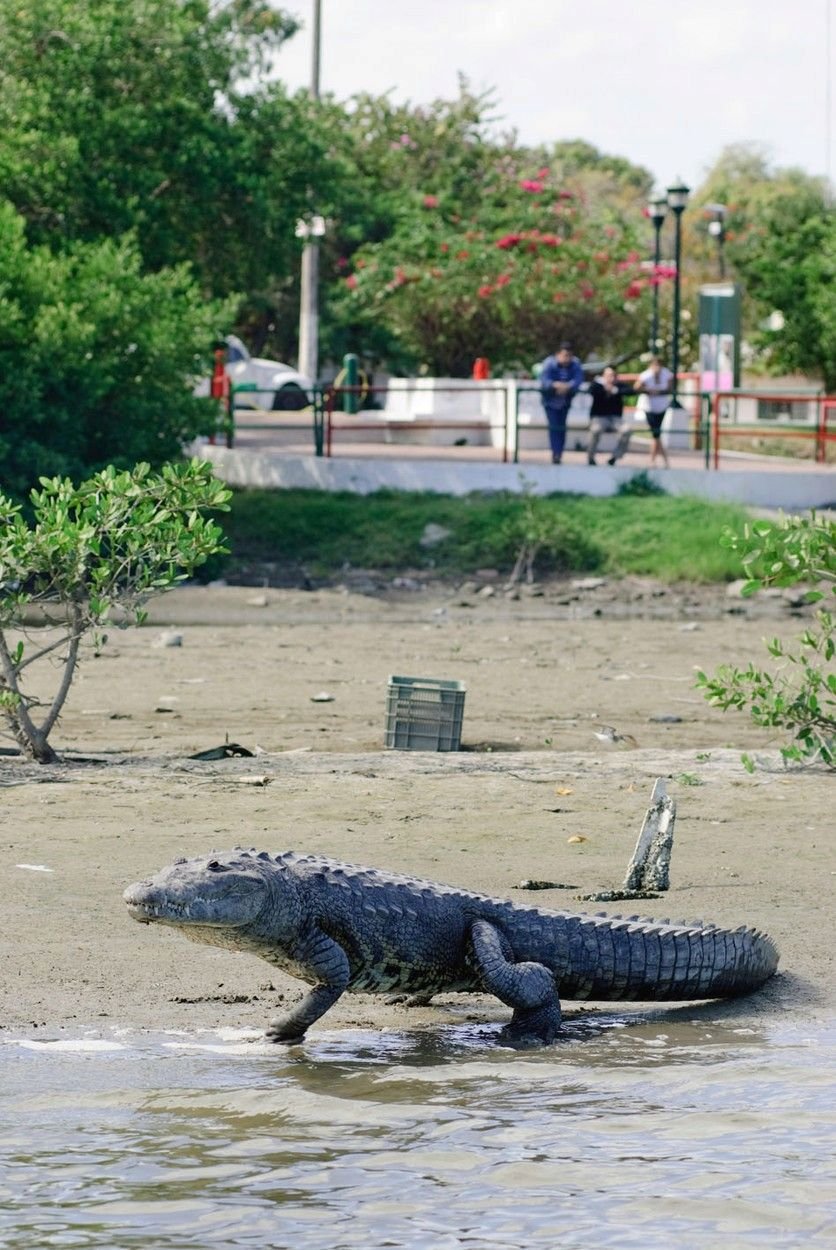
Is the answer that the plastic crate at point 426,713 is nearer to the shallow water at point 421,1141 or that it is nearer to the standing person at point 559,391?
the shallow water at point 421,1141

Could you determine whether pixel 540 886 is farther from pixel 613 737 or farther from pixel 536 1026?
pixel 613 737

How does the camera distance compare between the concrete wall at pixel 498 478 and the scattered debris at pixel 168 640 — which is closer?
the scattered debris at pixel 168 640

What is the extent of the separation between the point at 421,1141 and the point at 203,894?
116 centimetres

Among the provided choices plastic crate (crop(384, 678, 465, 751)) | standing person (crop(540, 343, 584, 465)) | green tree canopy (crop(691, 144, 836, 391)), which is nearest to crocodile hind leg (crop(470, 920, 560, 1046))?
plastic crate (crop(384, 678, 465, 751))

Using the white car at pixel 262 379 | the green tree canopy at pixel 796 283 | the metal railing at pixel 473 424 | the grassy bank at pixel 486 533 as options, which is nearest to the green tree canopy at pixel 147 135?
the metal railing at pixel 473 424

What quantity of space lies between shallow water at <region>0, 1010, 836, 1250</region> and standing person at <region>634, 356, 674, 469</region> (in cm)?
2175

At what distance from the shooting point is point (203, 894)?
6.97 meters

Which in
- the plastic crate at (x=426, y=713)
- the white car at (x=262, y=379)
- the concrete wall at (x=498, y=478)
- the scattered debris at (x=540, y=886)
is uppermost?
the white car at (x=262, y=379)

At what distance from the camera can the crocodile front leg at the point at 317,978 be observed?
724cm

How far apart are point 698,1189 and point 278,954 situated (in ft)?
6.08

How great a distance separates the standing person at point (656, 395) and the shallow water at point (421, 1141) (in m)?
21.7

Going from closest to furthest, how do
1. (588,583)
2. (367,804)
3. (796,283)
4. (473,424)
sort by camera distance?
(367,804) < (588,583) < (473,424) < (796,283)

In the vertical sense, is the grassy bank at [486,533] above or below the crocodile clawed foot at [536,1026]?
above

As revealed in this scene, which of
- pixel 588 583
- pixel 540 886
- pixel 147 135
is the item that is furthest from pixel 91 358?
pixel 540 886
